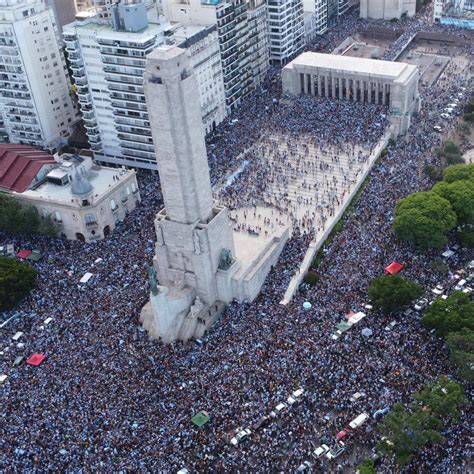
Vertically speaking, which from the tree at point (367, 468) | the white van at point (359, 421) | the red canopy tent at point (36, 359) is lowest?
the red canopy tent at point (36, 359)

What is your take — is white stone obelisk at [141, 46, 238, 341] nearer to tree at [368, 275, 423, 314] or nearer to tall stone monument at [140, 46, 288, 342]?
tall stone monument at [140, 46, 288, 342]

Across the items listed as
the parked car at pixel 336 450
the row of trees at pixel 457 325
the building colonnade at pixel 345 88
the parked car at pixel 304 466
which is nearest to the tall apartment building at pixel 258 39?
the building colonnade at pixel 345 88

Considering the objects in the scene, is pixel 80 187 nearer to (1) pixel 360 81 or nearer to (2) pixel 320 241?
(2) pixel 320 241

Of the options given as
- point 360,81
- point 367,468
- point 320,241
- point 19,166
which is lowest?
point 320,241

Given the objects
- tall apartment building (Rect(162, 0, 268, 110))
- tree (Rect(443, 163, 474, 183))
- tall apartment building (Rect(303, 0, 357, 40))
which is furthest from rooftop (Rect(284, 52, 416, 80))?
tree (Rect(443, 163, 474, 183))

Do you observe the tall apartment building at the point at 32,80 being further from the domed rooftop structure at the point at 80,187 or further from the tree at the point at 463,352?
the tree at the point at 463,352

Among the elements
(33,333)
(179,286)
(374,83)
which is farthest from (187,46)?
(33,333)

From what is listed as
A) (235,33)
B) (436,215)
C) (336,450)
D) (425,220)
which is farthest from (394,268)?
Result: (235,33)
